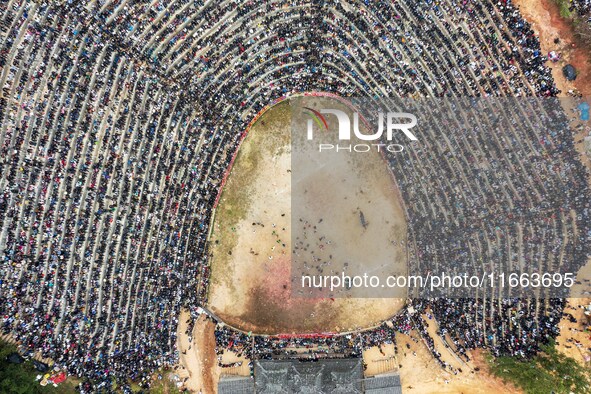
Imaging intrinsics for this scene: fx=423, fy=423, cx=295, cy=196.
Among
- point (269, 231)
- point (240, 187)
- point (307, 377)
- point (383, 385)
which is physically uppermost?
point (240, 187)

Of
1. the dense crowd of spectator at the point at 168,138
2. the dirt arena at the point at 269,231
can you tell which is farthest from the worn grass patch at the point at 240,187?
the dense crowd of spectator at the point at 168,138

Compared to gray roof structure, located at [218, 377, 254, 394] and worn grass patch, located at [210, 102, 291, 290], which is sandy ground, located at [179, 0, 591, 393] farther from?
worn grass patch, located at [210, 102, 291, 290]

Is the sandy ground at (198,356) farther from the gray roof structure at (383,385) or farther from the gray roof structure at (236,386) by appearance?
the gray roof structure at (383,385)

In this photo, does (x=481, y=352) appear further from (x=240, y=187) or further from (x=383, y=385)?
(x=240, y=187)

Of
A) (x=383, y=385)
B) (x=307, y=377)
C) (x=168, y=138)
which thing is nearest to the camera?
(x=168, y=138)

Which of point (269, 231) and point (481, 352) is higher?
point (269, 231)

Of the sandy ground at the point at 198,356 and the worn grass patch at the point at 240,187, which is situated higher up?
the worn grass patch at the point at 240,187

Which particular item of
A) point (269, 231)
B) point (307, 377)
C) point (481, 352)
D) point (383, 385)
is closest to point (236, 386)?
point (307, 377)
